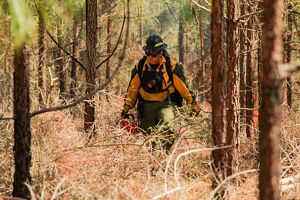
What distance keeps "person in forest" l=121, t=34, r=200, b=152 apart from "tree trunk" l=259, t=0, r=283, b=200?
3.66 metres

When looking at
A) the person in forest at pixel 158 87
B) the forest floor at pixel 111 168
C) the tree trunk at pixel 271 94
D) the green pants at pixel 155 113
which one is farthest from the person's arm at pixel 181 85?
the tree trunk at pixel 271 94

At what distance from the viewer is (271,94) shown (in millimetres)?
2600

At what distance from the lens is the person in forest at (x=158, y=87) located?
21.4 feet

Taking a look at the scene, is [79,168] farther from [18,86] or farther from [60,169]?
[18,86]

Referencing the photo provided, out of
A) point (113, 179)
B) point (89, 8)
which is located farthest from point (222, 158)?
point (89, 8)

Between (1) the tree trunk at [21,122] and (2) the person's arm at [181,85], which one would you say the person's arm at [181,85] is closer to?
(2) the person's arm at [181,85]

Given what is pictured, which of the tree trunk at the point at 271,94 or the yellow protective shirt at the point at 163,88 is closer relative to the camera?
the tree trunk at the point at 271,94

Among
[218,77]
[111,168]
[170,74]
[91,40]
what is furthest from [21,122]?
[91,40]

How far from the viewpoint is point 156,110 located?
6.76m

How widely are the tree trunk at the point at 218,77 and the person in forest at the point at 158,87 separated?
2.17 meters

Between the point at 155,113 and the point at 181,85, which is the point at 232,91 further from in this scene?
the point at 155,113

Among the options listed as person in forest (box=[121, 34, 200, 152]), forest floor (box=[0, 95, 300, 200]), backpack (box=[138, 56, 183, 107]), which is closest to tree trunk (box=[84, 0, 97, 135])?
person in forest (box=[121, 34, 200, 152])

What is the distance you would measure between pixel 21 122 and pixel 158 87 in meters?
2.96

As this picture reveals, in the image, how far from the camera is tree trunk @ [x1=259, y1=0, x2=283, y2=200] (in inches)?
103
